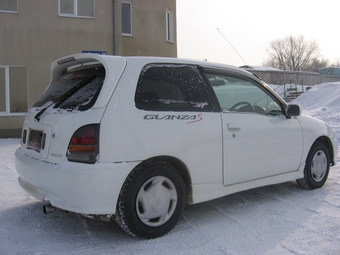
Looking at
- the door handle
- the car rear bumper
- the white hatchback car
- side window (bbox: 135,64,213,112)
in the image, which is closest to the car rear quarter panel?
the white hatchback car

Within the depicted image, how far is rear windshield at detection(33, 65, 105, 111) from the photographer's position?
11.8 feet

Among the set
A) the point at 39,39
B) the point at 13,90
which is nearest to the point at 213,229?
the point at 13,90

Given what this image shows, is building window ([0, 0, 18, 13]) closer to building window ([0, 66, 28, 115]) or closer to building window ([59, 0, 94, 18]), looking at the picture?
building window ([59, 0, 94, 18])

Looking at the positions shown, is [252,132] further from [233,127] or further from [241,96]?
[241,96]

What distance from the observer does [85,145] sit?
133 inches

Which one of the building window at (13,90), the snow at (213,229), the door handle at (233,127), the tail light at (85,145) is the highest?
the building window at (13,90)

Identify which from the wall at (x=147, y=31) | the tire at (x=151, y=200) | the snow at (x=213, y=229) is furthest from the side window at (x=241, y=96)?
the wall at (x=147, y=31)

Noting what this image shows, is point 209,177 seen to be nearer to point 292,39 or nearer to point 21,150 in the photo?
point 21,150

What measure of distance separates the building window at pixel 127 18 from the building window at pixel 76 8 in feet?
6.70

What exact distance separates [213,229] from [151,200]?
2.63 feet

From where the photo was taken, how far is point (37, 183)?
12.1 feet

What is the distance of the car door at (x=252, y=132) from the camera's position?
14.1 feet

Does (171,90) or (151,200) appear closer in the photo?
(151,200)

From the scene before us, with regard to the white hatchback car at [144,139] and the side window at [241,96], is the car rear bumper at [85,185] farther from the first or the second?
the side window at [241,96]
